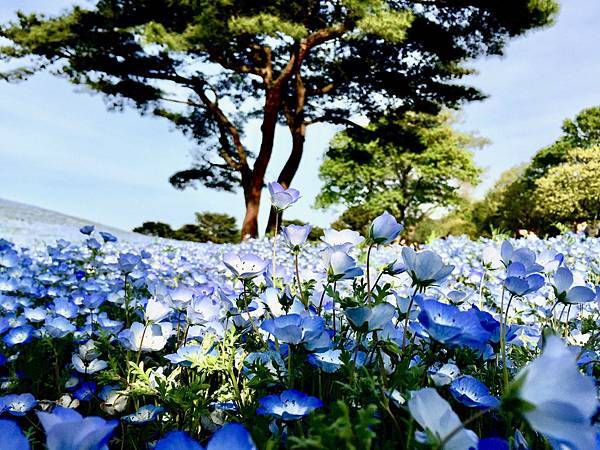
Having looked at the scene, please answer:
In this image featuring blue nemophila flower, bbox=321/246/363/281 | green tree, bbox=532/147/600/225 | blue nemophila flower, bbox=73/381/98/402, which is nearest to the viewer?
blue nemophila flower, bbox=321/246/363/281

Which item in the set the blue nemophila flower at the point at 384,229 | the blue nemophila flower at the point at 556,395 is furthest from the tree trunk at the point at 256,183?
the blue nemophila flower at the point at 556,395

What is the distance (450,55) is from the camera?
45.6ft

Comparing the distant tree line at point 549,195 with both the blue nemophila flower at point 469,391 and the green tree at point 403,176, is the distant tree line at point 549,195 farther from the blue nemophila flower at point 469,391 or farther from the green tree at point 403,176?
the blue nemophila flower at point 469,391

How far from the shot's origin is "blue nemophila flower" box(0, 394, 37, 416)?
1488 mm

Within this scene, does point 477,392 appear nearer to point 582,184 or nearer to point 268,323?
point 268,323

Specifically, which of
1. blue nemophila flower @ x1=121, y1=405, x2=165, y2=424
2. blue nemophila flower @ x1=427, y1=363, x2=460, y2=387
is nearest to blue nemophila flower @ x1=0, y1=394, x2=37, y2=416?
blue nemophila flower @ x1=121, y1=405, x2=165, y2=424

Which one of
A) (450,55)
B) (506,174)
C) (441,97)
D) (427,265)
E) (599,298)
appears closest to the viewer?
(427,265)

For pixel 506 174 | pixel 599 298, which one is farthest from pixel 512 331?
pixel 506 174

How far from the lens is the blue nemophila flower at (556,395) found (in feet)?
1.59

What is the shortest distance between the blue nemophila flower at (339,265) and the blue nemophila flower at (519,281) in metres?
0.34

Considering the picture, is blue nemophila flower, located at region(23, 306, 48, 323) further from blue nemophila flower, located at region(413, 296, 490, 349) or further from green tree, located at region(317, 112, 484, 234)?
green tree, located at region(317, 112, 484, 234)

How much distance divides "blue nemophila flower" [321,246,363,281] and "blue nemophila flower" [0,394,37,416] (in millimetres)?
1016

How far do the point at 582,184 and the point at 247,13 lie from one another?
1259 centimetres

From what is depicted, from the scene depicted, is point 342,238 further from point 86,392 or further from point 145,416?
point 86,392
